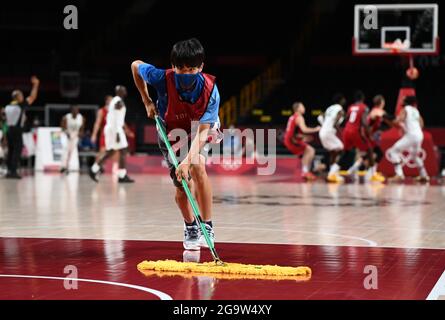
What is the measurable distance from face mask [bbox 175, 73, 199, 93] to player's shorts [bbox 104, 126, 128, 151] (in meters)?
11.0

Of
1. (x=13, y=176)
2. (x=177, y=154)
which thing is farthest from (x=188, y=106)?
(x=13, y=176)

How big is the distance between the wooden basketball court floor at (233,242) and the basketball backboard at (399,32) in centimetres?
717

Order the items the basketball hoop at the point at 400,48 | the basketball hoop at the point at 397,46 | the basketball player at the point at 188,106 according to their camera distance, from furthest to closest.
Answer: the basketball hoop at the point at 397,46 < the basketball hoop at the point at 400,48 < the basketball player at the point at 188,106

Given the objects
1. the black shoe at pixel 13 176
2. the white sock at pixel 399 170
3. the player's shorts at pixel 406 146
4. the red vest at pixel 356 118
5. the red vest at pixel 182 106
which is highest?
the red vest at pixel 182 106

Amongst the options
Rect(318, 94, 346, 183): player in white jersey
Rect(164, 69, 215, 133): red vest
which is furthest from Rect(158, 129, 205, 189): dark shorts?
Rect(318, 94, 346, 183): player in white jersey

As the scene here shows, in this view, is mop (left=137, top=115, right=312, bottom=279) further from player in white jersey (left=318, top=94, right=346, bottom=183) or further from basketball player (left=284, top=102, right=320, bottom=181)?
basketball player (left=284, top=102, right=320, bottom=181)

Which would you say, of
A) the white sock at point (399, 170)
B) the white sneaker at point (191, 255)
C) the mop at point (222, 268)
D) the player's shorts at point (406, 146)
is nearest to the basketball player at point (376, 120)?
the white sock at point (399, 170)

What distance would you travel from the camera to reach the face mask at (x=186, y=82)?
697 cm

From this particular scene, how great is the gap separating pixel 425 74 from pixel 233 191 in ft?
59.9

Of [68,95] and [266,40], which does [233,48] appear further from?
[68,95]

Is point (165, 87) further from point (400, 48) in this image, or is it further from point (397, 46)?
point (397, 46)

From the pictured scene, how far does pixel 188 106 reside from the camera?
716cm

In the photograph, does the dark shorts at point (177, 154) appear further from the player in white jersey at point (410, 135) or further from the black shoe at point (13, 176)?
the black shoe at point (13, 176)

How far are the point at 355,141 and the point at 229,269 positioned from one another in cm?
1466
